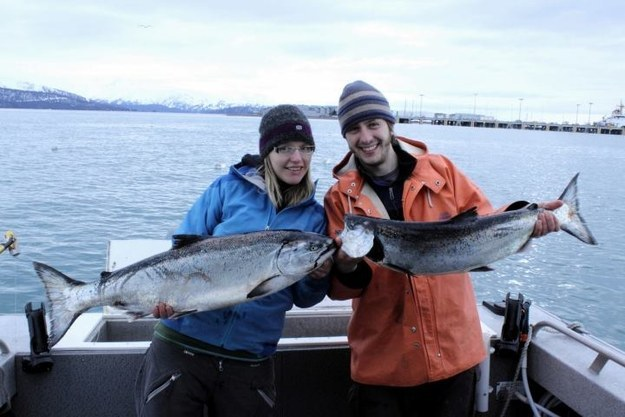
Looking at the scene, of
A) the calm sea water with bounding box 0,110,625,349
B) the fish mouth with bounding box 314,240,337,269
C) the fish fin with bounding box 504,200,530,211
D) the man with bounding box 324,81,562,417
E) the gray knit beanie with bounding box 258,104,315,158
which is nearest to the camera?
the fish mouth with bounding box 314,240,337,269

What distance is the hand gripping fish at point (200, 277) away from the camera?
140 inches

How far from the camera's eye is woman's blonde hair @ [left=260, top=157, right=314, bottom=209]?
3.86m

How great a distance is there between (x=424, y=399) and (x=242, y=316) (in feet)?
4.53

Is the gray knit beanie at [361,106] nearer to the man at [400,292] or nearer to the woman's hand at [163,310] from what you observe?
the man at [400,292]

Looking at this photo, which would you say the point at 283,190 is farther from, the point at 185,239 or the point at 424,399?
the point at 424,399

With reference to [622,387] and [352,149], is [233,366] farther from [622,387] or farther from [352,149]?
[622,387]

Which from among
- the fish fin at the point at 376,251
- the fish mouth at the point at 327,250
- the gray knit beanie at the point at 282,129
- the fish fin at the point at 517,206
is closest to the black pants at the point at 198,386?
the fish mouth at the point at 327,250

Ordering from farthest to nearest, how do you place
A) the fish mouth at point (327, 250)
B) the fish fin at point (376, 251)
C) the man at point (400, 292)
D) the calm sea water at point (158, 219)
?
1. the calm sea water at point (158, 219)
2. the man at point (400, 292)
3. the fish fin at point (376, 251)
4. the fish mouth at point (327, 250)

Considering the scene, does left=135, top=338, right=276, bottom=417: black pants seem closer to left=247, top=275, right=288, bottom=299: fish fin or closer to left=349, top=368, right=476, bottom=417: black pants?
left=247, top=275, right=288, bottom=299: fish fin

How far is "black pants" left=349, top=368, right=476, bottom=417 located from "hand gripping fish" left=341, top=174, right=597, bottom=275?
31.0 inches

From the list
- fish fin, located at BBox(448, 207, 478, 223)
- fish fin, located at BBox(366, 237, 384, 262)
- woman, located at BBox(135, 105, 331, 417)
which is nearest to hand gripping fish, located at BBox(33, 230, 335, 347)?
woman, located at BBox(135, 105, 331, 417)


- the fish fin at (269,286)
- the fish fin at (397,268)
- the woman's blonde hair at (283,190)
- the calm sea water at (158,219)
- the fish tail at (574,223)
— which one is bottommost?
the calm sea water at (158,219)

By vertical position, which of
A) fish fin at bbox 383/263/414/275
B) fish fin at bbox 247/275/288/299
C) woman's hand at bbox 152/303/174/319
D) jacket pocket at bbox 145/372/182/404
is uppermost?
fish fin at bbox 383/263/414/275

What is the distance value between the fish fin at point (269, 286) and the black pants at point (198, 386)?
1.61ft
